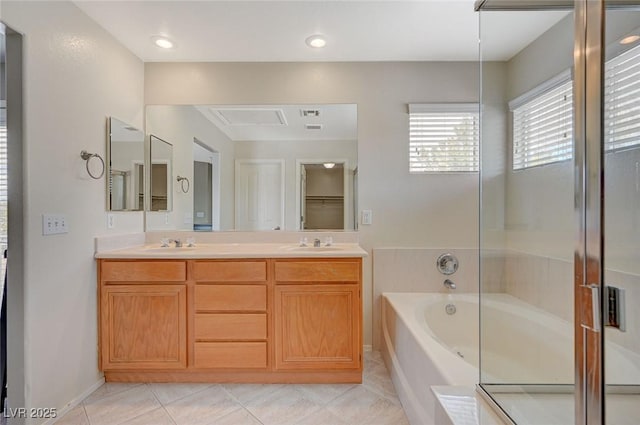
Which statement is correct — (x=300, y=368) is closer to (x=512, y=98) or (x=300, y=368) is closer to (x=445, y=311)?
(x=445, y=311)

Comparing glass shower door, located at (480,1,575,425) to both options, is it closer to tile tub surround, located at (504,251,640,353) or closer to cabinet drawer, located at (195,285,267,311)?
tile tub surround, located at (504,251,640,353)

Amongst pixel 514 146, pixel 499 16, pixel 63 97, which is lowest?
pixel 514 146

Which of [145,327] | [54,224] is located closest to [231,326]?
[145,327]

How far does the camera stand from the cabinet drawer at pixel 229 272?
6.79ft

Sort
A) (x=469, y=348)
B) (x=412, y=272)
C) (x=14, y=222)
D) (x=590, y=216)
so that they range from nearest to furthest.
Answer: (x=590, y=216) < (x=14, y=222) < (x=469, y=348) < (x=412, y=272)

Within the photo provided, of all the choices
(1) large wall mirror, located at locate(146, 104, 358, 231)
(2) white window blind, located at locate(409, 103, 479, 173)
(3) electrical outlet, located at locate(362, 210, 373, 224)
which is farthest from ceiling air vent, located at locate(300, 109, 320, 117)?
(3) electrical outlet, located at locate(362, 210, 373, 224)

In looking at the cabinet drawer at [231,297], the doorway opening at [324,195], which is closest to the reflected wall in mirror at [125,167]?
the cabinet drawer at [231,297]

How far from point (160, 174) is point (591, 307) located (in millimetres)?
2789

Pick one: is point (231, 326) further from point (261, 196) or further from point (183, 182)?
point (183, 182)

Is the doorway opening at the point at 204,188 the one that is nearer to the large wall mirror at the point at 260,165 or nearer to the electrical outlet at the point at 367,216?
the large wall mirror at the point at 260,165

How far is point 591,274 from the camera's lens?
872 mm

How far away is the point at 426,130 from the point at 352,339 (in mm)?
1755

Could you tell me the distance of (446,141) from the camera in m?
2.61

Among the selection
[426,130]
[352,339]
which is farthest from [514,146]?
[352,339]
